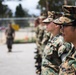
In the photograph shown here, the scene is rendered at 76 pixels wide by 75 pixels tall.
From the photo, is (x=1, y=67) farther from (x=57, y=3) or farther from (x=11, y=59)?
(x=57, y=3)

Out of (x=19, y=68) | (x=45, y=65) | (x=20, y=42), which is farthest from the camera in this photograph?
(x=20, y=42)

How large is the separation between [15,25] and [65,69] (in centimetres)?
2518

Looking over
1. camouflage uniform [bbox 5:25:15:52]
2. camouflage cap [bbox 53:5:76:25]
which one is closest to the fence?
camouflage uniform [bbox 5:25:15:52]

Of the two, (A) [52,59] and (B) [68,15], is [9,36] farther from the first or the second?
(B) [68,15]

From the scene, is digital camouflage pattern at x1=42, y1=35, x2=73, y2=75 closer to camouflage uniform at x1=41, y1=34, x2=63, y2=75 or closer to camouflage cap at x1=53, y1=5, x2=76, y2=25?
camouflage uniform at x1=41, y1=34, x2=63, y2=75

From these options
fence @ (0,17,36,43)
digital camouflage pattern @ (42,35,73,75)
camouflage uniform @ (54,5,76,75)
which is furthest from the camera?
fence @ (0,17,36,43)

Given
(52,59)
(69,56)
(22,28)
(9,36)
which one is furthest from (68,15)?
(22,28)

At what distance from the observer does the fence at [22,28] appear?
26.5 meters

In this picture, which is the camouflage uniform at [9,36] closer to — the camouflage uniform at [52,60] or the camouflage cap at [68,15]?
the camouflage uniform at [52,60]

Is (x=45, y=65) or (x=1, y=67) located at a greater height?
(x=45, y=65)

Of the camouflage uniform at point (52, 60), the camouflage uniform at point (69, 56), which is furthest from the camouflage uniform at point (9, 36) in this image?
the camouflage uniform at point (69, 56)

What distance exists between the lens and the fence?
26.5 metres

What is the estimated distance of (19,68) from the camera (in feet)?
41.4

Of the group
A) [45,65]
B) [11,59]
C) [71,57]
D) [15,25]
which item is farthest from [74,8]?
[15,25]
